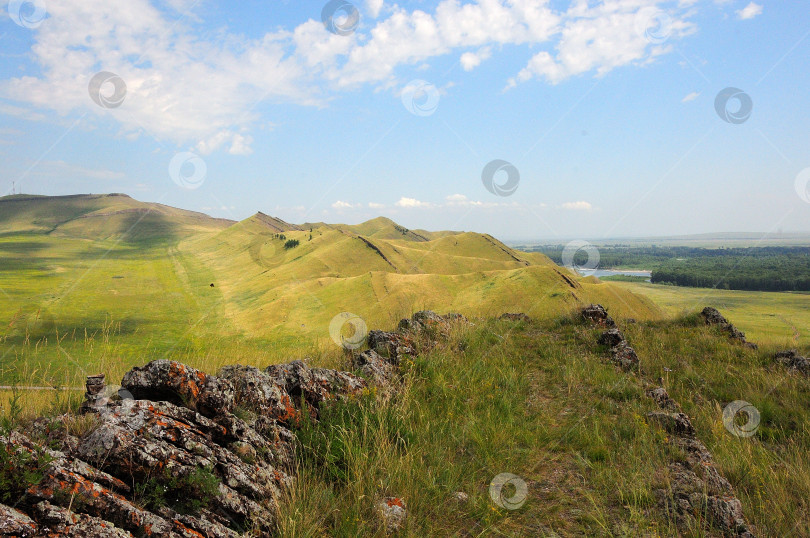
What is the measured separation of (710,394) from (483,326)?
197 inches

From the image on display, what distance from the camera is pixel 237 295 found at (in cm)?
7838

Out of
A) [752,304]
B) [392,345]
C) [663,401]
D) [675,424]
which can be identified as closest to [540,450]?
[675,424]

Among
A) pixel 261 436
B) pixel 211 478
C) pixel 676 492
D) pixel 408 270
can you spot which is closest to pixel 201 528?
pixel 211 478

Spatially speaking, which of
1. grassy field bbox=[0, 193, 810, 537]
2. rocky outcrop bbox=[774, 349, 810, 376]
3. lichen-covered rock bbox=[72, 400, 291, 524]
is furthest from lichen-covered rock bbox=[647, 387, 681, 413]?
lichen-covered rock bbox=[72, 400, 291, 524]

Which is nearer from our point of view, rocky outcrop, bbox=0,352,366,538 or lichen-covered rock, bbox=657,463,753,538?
rocky outcrop, bbox=0,352,366,538

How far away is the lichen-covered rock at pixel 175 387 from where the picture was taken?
3.95 m

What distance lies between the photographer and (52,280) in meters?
102

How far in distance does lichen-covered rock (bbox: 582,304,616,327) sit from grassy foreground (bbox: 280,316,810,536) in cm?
245

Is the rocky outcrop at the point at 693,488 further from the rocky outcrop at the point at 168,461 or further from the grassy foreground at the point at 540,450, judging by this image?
the rocky outcrop at the point at 168,461

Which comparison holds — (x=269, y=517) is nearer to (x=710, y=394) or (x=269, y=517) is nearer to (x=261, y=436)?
(x=261, y=436)

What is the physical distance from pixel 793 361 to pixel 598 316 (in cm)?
385

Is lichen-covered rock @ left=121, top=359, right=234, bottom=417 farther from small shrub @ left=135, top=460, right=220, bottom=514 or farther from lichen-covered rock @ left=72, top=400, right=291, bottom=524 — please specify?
small shrub @ left=135, top=460, right=220, bottom=514

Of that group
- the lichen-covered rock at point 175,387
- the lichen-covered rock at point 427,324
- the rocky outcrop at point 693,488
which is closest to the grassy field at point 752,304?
the lichen-covered rock at point 427,324

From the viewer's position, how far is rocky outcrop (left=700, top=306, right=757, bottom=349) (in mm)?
10183
